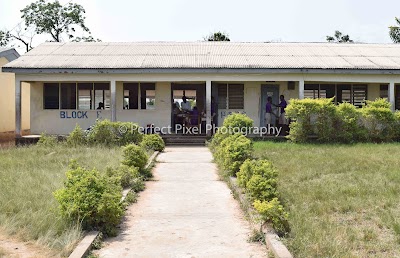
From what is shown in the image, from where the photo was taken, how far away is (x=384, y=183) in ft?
28.1

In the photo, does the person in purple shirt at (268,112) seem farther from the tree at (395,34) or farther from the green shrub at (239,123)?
the tree at (395,34)

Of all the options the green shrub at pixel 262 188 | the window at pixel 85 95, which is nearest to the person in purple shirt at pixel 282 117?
the window at pixel 85 95

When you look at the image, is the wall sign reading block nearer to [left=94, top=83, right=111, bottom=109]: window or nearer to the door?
[left=94, top=83, right=111, bottom=109]: window

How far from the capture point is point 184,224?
6.35m

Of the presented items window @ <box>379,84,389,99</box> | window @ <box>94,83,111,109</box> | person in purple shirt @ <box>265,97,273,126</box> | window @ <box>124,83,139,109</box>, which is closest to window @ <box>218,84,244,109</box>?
person in purple shirt @ <box>265,97,273,126</box>

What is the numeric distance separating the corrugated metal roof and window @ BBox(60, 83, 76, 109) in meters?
1.34

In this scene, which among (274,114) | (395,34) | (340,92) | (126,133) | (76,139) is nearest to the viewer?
(126,133)

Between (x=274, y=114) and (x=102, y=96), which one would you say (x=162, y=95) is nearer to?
(x=102, y=96)

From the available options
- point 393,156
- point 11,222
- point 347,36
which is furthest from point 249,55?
point 347,36

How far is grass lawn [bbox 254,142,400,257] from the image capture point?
513cm

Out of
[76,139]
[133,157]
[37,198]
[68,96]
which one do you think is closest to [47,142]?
[76,139]

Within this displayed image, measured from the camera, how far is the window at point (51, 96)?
66.6 ft

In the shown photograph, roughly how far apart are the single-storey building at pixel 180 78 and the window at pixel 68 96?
4 cm

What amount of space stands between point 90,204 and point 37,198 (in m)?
1.59
